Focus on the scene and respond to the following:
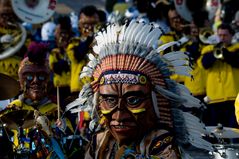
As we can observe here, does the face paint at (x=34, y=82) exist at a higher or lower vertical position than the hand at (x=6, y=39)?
lower

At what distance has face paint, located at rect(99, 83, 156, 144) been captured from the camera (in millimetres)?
5758

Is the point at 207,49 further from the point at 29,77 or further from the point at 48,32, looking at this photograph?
the point at 48,32

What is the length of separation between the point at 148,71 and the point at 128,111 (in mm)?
337

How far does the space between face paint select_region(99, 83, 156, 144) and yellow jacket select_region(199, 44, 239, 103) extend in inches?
203

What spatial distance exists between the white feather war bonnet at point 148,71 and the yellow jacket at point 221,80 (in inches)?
193

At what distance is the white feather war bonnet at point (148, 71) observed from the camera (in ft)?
19.2

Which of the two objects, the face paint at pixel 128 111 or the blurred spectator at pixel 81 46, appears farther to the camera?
the blurred spectator at pixel 81 46

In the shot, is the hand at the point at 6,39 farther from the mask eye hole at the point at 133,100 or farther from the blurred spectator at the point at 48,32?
the mask eye hole at the point at 133,100

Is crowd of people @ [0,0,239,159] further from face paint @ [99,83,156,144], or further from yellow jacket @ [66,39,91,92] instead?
yellow jacket @ [66,39,91,92]

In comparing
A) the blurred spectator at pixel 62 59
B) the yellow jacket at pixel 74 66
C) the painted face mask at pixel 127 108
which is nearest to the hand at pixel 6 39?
the blurred spectator at pixel 62 59

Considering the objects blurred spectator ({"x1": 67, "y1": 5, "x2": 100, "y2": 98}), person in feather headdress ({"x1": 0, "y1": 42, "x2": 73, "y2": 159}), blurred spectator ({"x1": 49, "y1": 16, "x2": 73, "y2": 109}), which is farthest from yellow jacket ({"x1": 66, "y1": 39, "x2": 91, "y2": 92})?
person in feather headdress ({"x1": 0, "y1": 42, "x2": 73, "y2": 159})

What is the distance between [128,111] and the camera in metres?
5.78

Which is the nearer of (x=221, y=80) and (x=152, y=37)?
(x=152, y=37)

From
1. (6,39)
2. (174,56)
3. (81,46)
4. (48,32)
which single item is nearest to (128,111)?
(174,56)
